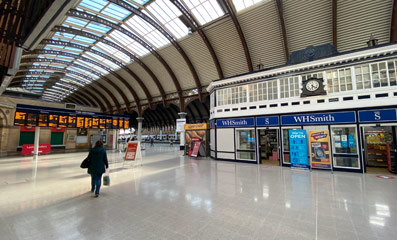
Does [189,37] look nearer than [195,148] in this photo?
No

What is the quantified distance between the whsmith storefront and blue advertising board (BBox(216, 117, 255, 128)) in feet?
0.21

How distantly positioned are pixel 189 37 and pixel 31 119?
1515 centimetres

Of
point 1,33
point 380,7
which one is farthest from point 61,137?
point 380,7

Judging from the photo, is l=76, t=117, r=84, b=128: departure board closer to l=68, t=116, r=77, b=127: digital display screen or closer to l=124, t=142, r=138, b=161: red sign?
l=68, t=116, r=77, b=127: digital display screen

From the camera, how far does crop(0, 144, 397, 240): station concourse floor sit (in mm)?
2861

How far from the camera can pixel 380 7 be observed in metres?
10.2

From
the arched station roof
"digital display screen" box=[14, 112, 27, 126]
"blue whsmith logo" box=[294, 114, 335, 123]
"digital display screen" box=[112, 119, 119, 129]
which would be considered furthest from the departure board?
"blue whsmith logo" box=[294, 114, 335, 123]

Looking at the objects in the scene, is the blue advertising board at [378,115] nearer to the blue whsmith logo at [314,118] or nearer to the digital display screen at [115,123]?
the blue whsmith logo at [314,118]

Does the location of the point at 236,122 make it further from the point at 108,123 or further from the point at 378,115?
the point at 108,123

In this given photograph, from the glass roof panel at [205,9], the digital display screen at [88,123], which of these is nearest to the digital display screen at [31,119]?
the digital display screen at [88,123]

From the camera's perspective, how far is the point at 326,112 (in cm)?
863

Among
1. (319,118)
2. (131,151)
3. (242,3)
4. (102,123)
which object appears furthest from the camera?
(102,123)

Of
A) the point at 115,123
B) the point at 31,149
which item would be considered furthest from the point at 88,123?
the point at 31,149

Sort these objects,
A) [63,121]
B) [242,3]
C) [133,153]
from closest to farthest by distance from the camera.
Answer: [133,153] → [242,3] → [63,121]
